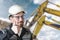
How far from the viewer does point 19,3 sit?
3.42 metres

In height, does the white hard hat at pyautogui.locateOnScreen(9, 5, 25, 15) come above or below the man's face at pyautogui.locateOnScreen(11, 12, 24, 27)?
above

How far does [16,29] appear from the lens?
3.35 m

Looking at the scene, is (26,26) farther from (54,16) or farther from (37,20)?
(54,16)

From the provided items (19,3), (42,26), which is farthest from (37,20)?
(19,3)

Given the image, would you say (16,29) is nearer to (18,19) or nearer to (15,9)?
(18,19)

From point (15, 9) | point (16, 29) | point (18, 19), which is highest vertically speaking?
point (15, 9)

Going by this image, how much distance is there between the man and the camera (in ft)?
10.8

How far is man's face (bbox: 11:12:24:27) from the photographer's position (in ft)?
10.9

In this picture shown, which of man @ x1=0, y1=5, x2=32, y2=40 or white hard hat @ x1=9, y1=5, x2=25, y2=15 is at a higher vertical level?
white hard hat @ x1=9, y1=5, x2=25, y2=15

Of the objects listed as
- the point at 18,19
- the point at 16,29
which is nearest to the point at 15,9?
the point at 18,19

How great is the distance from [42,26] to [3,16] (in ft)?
1.76

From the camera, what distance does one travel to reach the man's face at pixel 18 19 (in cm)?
332

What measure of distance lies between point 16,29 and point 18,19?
0.45ft

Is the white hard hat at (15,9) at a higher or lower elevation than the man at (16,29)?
higher
